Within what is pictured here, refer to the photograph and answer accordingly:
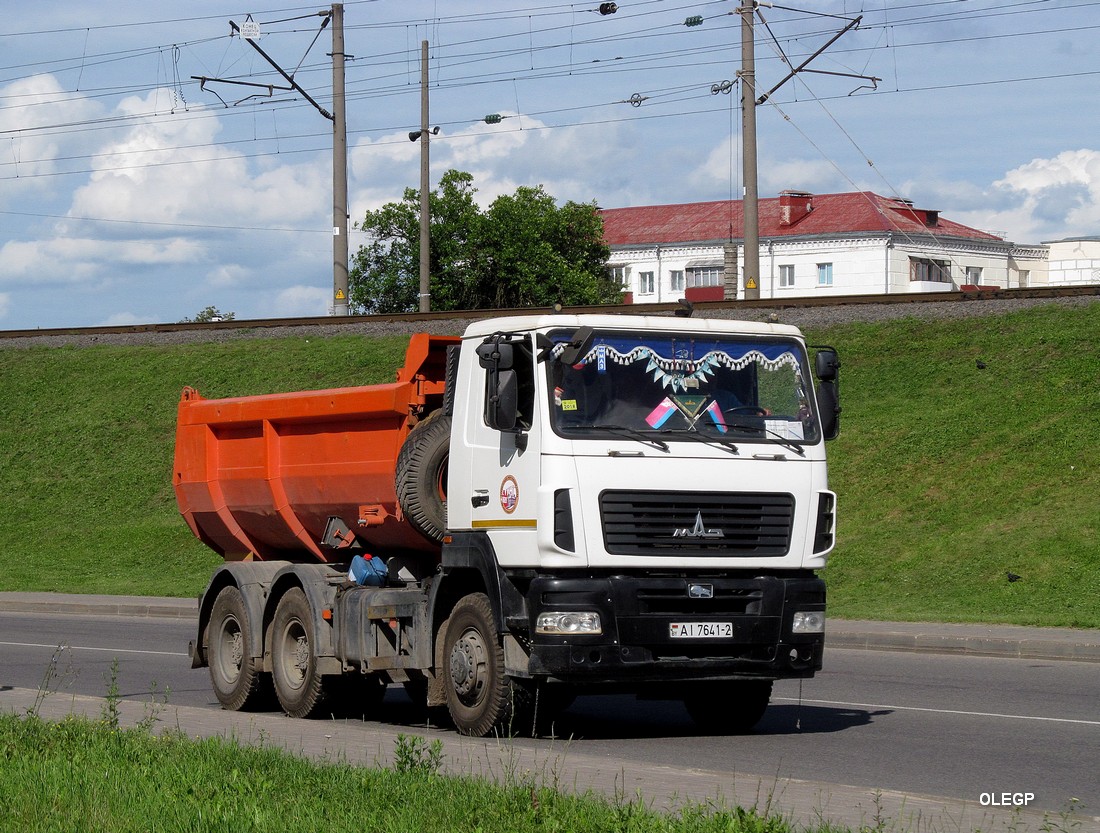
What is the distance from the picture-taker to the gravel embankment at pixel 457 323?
31969mm

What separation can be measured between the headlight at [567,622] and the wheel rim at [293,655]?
9.95ft

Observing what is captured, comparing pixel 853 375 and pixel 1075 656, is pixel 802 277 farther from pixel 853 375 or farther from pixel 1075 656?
pixel 1075 656

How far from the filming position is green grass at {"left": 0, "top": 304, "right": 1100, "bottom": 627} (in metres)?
22.4

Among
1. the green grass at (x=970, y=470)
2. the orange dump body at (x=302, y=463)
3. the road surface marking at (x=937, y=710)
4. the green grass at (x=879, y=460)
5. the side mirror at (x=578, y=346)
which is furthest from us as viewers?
the green grass at (x=879, y=460)

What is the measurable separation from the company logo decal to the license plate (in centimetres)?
130

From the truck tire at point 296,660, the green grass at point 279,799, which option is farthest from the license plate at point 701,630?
the truck tire at point 296,660

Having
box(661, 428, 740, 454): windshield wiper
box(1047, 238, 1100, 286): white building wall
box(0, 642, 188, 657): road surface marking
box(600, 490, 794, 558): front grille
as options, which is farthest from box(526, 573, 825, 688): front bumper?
box(1047, 238, 1100, 286): white building wall

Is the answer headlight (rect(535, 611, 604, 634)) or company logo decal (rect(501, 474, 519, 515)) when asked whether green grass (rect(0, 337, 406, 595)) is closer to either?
company logo decal (rect(501, 474, 519, 515))

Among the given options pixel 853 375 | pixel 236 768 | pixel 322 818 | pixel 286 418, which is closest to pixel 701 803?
pixel 322 818

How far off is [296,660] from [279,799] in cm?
565

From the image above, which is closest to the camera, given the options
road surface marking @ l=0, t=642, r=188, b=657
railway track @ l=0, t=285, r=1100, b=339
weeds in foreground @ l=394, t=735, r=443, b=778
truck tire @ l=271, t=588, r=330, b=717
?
weeds in foreground @ l=394, t=735, r=443, b=778

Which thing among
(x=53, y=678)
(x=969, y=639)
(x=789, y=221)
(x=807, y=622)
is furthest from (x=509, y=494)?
(x=789, y=221)

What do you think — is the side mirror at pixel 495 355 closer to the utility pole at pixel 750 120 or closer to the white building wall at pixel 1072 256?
the utility pole at pixel 750 120

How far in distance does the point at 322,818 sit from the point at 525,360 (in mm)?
4507
